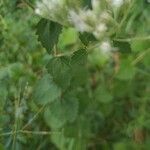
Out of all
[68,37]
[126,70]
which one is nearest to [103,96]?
[126,70]

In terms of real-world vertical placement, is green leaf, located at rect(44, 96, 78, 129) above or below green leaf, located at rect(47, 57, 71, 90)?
below

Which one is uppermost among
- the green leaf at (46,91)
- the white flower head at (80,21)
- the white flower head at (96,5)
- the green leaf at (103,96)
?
the white flower head at (96,5)

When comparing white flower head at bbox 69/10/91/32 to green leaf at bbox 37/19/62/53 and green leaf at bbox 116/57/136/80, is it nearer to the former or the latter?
green leaf at bbox 37/19/62/53

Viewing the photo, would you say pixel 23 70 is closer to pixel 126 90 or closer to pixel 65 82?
pixel 65 82

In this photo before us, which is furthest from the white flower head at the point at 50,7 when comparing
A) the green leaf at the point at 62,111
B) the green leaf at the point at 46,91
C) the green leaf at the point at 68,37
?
the green leaf at the point at 68,37

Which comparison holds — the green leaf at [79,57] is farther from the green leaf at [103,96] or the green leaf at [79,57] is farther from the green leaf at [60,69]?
the green leaf at [103,96]

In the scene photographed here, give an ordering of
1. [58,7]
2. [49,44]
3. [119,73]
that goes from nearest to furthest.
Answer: [58,7] < [49,44] < [119,73]

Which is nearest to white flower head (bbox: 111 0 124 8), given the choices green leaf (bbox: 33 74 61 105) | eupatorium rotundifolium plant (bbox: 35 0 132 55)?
eupatorium rotundifolium plant (bbox: 35 0 132 55)

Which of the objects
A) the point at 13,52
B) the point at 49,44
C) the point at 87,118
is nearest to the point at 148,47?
the point at 87,118
